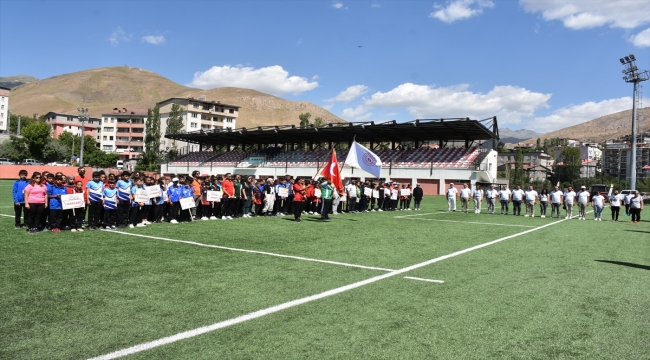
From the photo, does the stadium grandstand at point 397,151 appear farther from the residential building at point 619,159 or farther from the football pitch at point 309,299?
the residential building at point 619,159

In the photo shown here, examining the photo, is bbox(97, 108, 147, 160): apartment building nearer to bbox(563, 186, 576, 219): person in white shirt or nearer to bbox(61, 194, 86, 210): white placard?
bbox(563, 186, 576, 219): person in white shirt

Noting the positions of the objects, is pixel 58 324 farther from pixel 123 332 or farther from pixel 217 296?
pixel 217 296

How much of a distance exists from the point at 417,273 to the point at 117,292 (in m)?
4.97

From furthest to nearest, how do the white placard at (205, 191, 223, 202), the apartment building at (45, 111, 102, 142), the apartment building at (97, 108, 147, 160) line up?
the apartment building at (45, 111, 102, 142), the apartment building at (97, 108, 147, 160), the white placard at (205, 191, 223, 202)

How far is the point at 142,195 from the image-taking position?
44.8 ft

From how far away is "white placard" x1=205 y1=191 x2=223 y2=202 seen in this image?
16188mm

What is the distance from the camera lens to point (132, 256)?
887cm

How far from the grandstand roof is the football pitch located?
1282 inches

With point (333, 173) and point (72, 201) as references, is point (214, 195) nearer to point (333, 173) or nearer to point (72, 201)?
point (333, 173)

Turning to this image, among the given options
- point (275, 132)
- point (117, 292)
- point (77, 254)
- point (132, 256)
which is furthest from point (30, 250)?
point (275, 132)

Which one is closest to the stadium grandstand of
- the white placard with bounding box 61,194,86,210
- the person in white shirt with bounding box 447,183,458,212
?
the person in white shirt with bounding box 447,183,458,212

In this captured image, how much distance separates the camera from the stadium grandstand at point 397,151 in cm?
4391

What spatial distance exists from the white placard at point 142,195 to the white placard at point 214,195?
264cm

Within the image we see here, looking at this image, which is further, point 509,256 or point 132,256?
point 509,256
